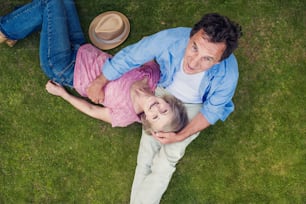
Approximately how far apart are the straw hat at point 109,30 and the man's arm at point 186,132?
3.41 feet

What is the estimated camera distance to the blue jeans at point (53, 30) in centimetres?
371

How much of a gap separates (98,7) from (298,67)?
1.92 meters

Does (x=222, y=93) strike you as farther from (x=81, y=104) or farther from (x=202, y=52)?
(x=81, y=104)

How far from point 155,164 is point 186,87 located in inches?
29.6

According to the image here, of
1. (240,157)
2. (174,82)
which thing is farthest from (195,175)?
(174,82)

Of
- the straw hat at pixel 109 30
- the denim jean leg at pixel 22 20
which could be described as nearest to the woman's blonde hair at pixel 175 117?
the straw hat at pixel 109 30

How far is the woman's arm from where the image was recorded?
376 centimetres

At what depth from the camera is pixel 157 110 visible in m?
3.23

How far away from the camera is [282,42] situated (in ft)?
14.1

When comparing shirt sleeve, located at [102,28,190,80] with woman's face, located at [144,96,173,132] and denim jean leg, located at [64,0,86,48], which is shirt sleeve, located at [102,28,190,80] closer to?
woman's face, located at [144,96,173,132]

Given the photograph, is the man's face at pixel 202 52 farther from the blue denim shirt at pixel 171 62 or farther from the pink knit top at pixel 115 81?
the pink knit top at pixel 115 81

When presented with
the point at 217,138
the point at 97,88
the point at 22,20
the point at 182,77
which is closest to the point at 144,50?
the point at 182,77

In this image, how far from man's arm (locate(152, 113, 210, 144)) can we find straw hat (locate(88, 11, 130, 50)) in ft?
3.41

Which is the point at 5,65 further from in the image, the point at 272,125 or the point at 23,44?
the point at 272,125
